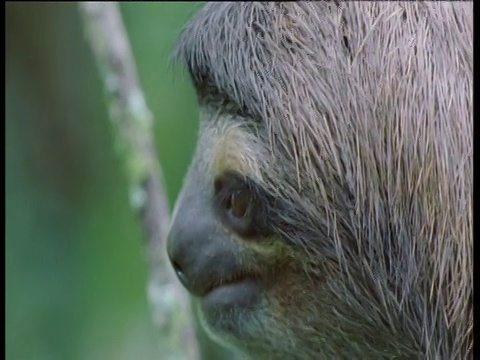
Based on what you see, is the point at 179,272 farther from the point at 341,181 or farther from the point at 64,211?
the point at 64,211

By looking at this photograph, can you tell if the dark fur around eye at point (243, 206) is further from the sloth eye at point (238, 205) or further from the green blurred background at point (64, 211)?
the green blurred background at point (64, 211)

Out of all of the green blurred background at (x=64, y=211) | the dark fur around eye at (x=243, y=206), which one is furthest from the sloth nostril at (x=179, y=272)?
the green blurred background at (x=64, y=211)

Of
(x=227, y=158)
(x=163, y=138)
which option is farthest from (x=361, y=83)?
(x=163, y=138)

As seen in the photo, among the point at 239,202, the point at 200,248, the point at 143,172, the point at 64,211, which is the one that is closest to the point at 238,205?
the point at 239,202

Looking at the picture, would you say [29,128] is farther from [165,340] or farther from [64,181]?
[165,340]

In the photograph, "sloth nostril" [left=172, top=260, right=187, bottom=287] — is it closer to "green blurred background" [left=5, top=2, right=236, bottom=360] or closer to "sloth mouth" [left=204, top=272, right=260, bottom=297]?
"sloth mouth" [left=204, top=272, right=260, bottom=297]

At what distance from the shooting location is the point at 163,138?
2.75 meters

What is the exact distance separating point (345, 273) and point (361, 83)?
0.31 m

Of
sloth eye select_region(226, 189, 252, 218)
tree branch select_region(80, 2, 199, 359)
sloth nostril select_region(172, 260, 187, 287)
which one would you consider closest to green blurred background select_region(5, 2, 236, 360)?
tree branch select_region(80, 2, 199, 359)

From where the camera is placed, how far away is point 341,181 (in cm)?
145

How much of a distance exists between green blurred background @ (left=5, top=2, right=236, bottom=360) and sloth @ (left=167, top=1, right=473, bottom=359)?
1.25 m

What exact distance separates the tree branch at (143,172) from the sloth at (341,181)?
0.98 ft

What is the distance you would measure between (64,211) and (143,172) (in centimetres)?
147

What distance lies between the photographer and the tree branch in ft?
6.19
